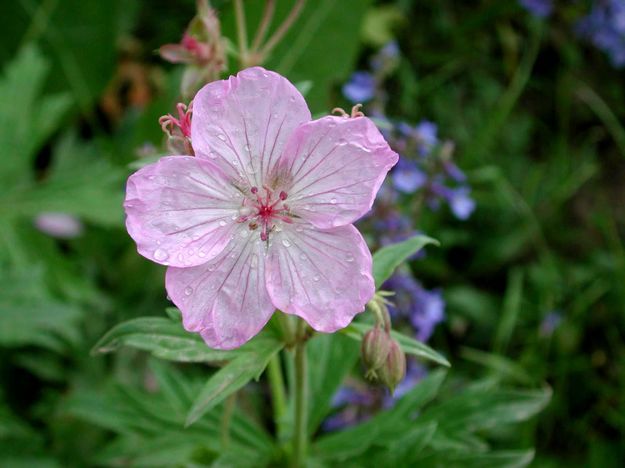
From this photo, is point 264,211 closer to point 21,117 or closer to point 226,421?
point 226,421

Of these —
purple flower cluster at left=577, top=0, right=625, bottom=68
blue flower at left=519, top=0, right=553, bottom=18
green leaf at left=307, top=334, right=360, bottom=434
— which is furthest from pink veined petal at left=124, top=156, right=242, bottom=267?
purple flower cluster at left=577, top=0, right=625, bottom=68

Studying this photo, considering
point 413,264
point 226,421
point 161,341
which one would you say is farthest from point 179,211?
point 413,264

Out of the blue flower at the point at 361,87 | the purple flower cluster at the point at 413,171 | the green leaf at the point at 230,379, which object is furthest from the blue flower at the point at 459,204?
the green leaf at the point at 230,379

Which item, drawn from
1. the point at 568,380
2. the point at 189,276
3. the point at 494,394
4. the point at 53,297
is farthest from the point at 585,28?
the point at 189,276

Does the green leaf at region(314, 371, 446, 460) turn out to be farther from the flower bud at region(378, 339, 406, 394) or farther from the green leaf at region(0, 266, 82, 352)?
the green leaf at region(0, 266, 82, 352)

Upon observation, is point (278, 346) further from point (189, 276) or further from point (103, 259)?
point (103, 259)

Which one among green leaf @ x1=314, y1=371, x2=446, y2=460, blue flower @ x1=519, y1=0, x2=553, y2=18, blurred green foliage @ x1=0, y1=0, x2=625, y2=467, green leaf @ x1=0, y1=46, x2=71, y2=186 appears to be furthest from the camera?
blue flower @ x1=519, y1=0, x2=553, y2=18

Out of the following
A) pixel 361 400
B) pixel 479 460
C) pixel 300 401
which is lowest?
pixel 361 400
